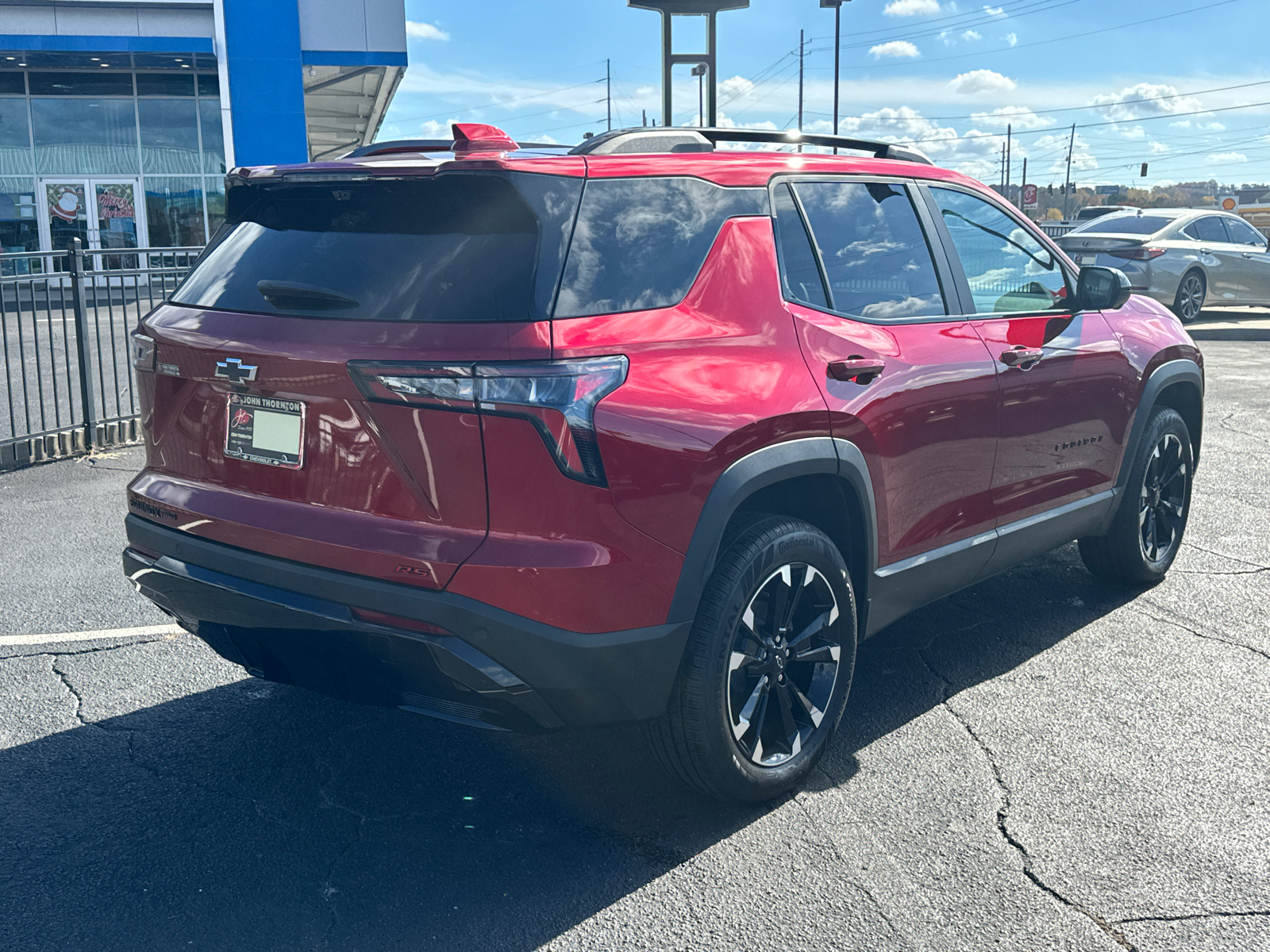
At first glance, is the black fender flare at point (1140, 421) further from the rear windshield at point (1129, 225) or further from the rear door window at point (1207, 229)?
the rear door window at point (1207, 229)

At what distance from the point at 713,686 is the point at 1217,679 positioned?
7.45ft

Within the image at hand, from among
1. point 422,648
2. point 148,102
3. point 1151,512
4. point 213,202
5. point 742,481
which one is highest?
point 148,102

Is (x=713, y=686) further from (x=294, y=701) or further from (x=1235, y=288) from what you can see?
(x=1235, y=288)

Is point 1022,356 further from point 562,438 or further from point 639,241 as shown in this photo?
point 562,438

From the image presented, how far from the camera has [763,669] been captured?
309 centimetres

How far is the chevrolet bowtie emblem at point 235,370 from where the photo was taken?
2.79m

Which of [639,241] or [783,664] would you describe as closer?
[639,241]

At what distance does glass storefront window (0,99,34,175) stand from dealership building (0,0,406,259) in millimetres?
23

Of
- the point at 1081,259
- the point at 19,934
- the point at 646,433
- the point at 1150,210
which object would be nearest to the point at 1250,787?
the point at 646,433

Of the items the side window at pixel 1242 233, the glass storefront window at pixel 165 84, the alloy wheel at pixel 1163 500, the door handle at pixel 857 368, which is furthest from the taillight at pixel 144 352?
the glass storefront window at pixel 165 84

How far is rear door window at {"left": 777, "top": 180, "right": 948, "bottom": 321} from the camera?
11.2 ft

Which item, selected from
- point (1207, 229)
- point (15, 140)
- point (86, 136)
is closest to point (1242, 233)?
point (1207, 229)

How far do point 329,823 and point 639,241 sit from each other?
1.79 m

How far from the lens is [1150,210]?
55.4 feet
